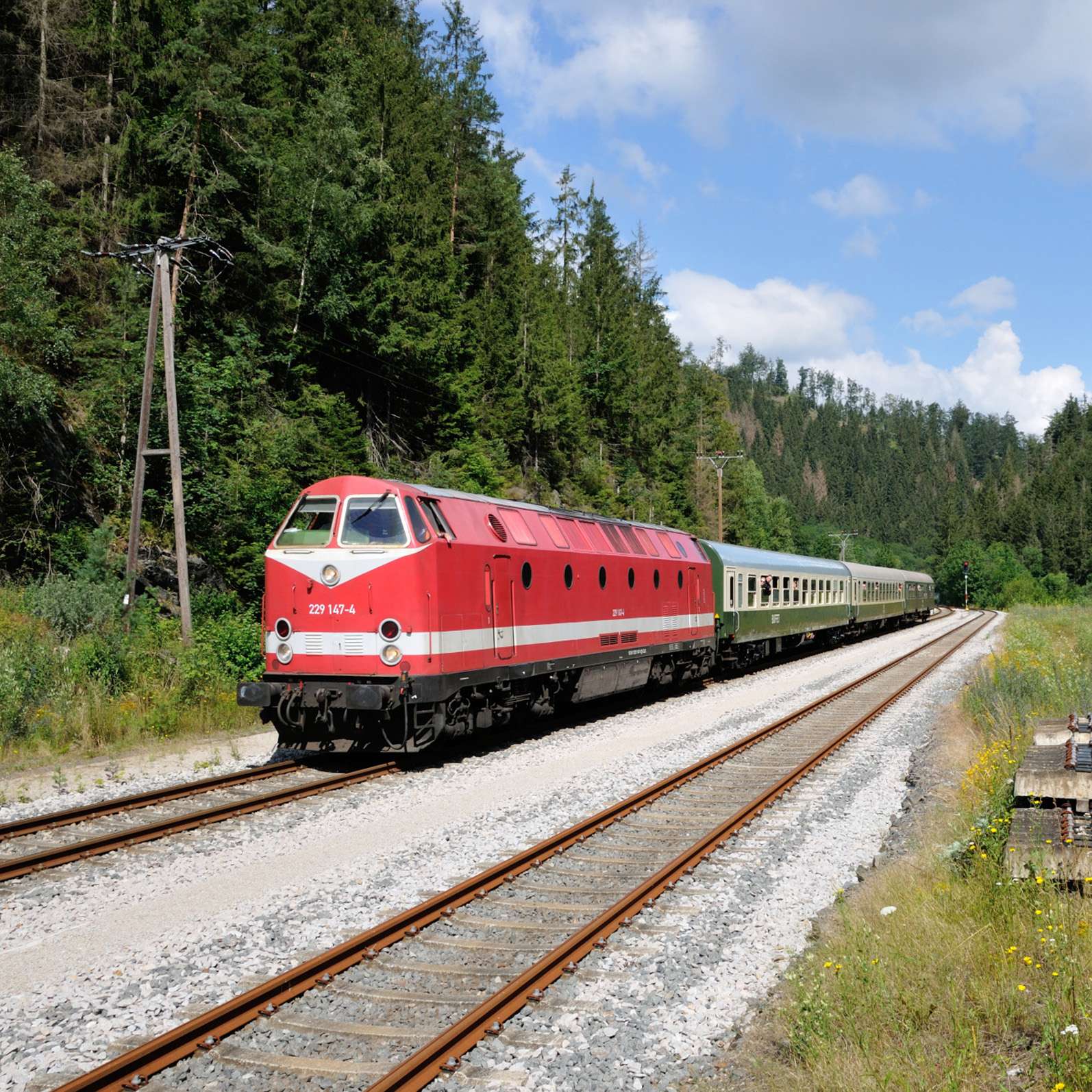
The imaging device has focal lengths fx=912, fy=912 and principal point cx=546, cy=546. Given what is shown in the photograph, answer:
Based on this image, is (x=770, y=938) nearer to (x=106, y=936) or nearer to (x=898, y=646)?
(x=106, y=936)

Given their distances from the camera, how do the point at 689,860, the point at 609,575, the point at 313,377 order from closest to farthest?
the point at 689,860 < the point at 609,575 < the point at 313,377

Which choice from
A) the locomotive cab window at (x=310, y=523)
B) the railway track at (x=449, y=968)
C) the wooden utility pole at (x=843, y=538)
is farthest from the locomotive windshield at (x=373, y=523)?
the wooden utility pole at (x=843, y=538)

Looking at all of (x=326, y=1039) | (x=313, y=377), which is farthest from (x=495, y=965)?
(x=313, y=377)

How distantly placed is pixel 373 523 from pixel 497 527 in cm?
216

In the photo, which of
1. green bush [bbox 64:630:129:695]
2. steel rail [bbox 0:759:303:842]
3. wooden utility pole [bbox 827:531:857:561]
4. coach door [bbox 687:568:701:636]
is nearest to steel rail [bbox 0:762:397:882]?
steel rail [bbox 0:759:303:842]

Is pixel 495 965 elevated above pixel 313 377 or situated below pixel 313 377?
below

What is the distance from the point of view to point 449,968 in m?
5.68

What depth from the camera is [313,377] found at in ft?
109

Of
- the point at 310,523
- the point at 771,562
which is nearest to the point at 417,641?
the point at 310,523

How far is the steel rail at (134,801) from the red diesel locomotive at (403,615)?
0.60 meters

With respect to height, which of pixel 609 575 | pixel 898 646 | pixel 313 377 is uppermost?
pixel 313 377

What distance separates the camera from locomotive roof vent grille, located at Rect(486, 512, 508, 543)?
12969 millimetres

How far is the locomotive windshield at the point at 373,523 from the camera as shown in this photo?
11.3 m

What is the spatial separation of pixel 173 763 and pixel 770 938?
340 inches
